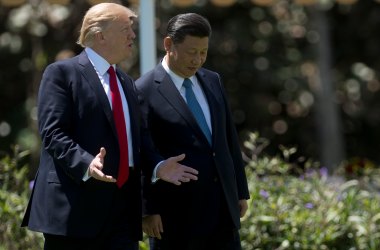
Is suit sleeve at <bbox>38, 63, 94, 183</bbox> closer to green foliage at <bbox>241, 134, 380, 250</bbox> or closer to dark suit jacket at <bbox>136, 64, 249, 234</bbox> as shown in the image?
dark suit jacket at <bbox>136, 64, 249, 234</bbox>

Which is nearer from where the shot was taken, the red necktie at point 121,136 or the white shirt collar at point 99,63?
the red necktie at point 121,136

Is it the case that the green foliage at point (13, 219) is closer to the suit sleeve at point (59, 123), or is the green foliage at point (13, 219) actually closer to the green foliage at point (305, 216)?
the green foliage at point (305, 216)

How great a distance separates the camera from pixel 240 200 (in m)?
5.01

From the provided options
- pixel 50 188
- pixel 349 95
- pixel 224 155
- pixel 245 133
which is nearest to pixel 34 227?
pixel 50 188

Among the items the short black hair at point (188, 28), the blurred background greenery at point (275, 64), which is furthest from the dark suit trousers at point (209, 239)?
the blurred background greenery at point (275, 64)

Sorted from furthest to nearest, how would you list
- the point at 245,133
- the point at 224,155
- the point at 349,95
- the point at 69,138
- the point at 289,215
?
the point at 349,95
the point at 245,133
the point at 289,215
the point at 224,155
the point at 69,138

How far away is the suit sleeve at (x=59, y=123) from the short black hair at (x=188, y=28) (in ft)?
1.86

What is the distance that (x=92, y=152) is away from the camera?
4.46 meters

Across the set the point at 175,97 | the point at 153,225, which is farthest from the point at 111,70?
the point at 153,225

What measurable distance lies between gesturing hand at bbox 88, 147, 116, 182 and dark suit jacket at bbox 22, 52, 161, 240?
7cm

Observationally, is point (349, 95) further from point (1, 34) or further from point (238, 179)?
point (238, 179)

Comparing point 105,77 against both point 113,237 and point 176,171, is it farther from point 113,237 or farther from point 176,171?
point 113,237

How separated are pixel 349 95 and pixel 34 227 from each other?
471 inches

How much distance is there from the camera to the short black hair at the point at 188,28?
477 cm
